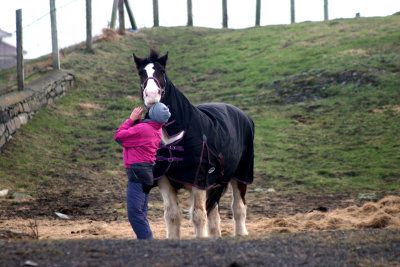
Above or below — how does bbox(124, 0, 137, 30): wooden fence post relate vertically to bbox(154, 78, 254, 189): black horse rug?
above

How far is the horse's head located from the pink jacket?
26cm

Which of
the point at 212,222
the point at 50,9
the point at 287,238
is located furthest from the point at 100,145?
the point at 287,238

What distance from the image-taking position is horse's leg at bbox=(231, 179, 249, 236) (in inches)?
280

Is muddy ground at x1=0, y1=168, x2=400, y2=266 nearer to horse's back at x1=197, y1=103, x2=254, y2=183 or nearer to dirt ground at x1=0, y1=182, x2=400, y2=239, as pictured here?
dirt ground at x1=0, y1=182, x2=400, y2=239

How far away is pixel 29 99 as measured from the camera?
1385cm

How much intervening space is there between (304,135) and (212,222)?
27.3 ft

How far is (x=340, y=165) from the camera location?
12188 mm

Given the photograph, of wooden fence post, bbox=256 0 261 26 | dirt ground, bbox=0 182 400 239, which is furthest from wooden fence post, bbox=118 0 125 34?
dirt ground, bbox=0 182 400 239

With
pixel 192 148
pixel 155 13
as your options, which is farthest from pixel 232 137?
pixel 155 13

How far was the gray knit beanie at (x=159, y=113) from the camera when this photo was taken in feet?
18.2

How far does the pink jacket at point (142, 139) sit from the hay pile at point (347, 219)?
8.86ft

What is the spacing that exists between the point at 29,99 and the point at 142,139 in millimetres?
9187

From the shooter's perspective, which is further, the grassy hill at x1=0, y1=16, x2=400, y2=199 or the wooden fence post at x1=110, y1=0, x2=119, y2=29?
the wooden fence post at x1=110, y1=0, x2=119, y2=29

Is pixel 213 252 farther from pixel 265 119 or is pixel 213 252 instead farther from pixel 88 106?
pixel 88 106
